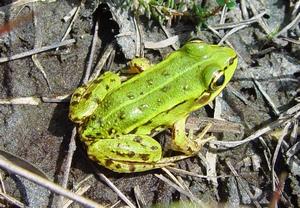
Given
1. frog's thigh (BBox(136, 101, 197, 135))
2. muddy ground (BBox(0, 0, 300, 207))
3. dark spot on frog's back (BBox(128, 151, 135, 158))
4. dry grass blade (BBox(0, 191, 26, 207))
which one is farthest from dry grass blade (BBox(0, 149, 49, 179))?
frog's thigh (BBox(136, 101, 197, 135))

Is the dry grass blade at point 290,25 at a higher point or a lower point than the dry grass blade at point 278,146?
higher

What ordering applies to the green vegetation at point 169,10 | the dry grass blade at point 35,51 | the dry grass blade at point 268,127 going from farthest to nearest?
the green vegetation at point 169,10 → the dry grass blade at point 35,51 → the dry grass blade at point 268,127

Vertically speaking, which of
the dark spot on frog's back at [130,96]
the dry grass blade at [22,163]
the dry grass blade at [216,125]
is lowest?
the dry grass blade at [216,125]

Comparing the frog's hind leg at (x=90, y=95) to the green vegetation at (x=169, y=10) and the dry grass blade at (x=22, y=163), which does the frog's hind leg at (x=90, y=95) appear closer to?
the dry grass blade at (x=22, y=163)

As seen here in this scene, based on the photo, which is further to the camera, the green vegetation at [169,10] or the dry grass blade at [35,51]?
the green vegetation at [169,10]

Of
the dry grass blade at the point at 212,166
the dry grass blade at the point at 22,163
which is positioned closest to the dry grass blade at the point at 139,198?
the dry grass blade at the point at 212,166

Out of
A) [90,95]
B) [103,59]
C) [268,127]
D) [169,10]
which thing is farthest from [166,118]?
[169,10]

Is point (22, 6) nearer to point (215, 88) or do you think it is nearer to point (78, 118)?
point (78, 118)

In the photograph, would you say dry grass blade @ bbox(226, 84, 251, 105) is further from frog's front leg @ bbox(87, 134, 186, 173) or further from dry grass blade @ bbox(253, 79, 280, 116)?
frog's front leg @ bbox(87, 134, 186, 173)
